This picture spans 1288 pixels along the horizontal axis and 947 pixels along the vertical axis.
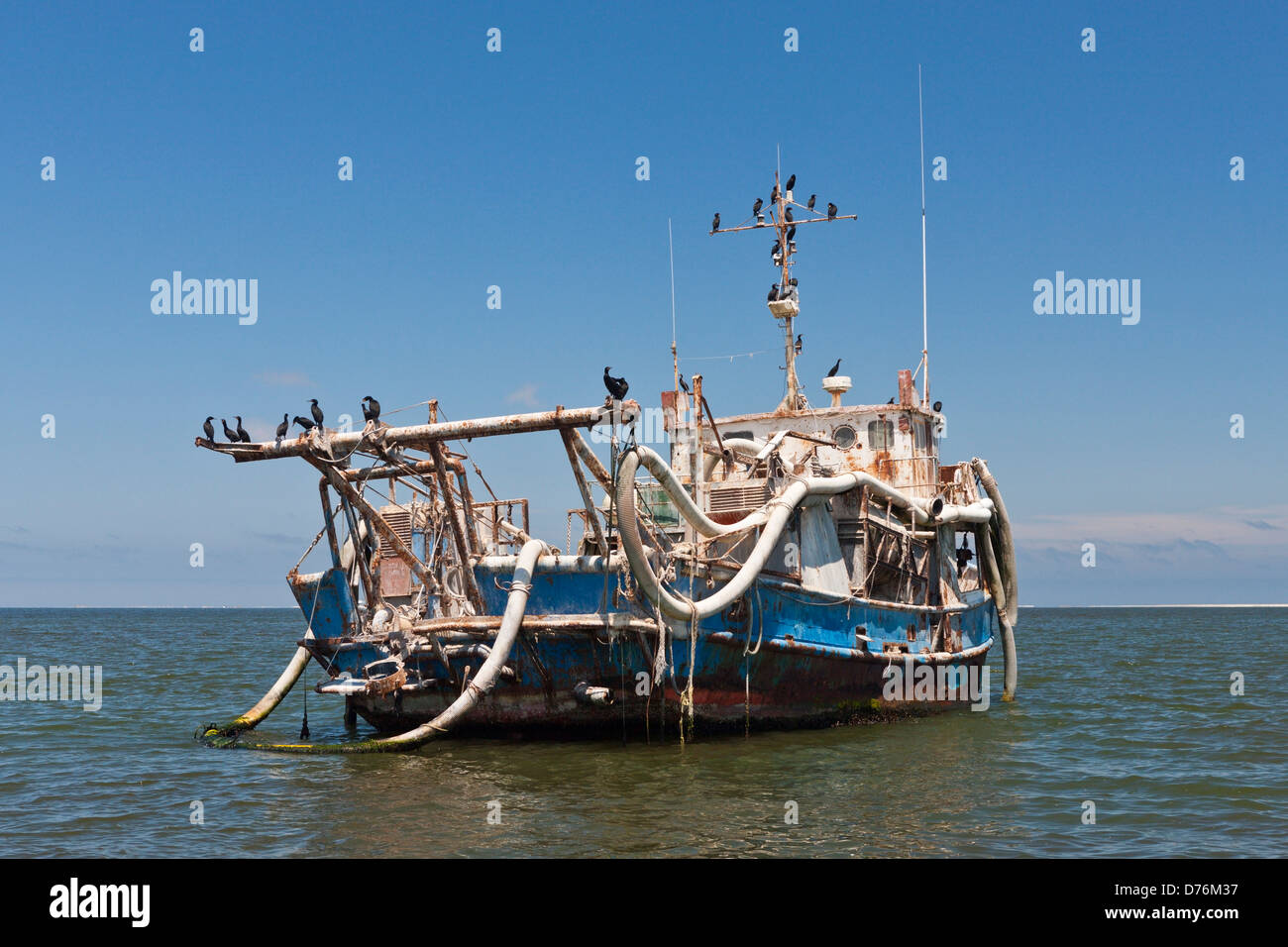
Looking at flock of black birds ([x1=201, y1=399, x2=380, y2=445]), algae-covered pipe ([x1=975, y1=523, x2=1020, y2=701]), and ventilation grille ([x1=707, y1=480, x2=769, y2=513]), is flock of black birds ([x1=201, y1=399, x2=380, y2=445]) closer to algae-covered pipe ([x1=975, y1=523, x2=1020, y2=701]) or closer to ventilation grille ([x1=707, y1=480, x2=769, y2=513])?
ventilation grille ([x1=707, y1=480, x2=769, y2=513])

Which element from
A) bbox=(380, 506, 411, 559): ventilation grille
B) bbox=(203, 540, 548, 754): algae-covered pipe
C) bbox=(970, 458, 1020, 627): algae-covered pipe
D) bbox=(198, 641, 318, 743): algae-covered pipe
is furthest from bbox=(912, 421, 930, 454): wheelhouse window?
bbox=(198, 641, 318, 743): algae-covered pipe

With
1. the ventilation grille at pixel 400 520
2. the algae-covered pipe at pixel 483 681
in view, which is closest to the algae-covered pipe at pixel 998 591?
the algae-covered pipe at pixel 483 681

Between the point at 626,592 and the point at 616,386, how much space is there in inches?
138

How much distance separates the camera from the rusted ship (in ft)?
59.9

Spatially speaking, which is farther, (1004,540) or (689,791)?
(1004,540)

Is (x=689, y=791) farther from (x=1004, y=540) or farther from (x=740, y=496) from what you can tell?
(x=1004, y=540)

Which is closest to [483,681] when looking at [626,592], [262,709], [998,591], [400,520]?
[626,592]

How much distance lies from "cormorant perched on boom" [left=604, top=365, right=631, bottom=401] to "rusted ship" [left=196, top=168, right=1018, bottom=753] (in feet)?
0.56

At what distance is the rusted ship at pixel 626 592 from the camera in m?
18.3

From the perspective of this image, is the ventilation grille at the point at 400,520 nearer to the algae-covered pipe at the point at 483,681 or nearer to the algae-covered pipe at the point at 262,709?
the algae-covered pipe at the point at 262,709

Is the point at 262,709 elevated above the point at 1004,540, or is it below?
below

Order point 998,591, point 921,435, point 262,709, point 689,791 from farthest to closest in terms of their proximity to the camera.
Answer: point 998,591
point 921,435
point 262,709
point 689,791

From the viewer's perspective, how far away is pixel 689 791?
1630cm

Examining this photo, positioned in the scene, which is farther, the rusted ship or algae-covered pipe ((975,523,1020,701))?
algae-covered pipe ((975,523,1020,701))
